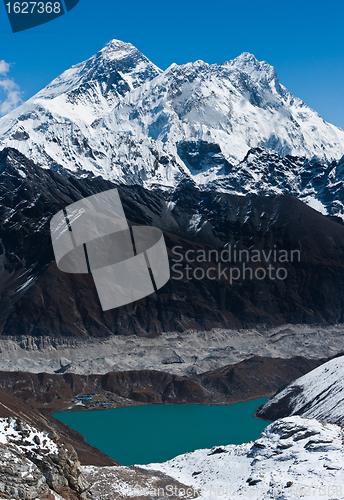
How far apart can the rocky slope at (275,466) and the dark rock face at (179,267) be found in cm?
8073

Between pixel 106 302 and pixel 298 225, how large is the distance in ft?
247

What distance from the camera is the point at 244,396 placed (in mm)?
80562

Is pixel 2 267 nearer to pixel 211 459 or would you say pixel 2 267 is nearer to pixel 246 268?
pixel 246 268

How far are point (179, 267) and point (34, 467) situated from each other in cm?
12183

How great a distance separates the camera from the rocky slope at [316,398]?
5173 cm

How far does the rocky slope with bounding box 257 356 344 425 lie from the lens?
51.7 m

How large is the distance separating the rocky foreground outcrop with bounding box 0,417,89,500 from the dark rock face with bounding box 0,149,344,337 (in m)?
91.5

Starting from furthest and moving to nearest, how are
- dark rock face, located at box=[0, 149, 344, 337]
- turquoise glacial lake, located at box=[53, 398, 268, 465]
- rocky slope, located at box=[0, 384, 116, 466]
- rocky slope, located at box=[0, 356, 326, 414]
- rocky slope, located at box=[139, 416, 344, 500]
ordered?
dark rock face, located at box=[0, 149, 344, 337] → rocky slope, located at box=[0, 356, 326, 414] → turquoise glacial lake, located at box=[53, 398, 268, 465] → rocky slope, located at box=[0, 384, 116, 466] → rocky slope, located at box=[139, 416, 344, 500]

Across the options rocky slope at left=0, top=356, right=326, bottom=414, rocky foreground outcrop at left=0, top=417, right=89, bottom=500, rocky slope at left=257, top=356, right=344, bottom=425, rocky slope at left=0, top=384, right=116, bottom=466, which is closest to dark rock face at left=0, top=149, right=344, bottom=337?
rocky slope at left=0, top=356, right=326, bottom=414

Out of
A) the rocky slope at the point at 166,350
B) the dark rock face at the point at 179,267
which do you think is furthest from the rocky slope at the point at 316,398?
the dark rock face at the point at 179,267

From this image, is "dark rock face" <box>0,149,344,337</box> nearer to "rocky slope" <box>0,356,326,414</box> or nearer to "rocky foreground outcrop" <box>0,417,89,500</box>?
"rocky slope" <box>0,356,326,414</box>

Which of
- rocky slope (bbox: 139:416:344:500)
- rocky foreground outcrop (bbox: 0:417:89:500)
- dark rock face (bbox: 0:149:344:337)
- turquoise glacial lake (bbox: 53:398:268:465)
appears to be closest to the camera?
rocky foreground outcrop (bbox: 0:417:89:500)

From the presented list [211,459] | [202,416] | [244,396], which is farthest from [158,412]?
[211,459]

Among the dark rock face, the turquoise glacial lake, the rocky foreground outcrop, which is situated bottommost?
the turquoise glacial lake
